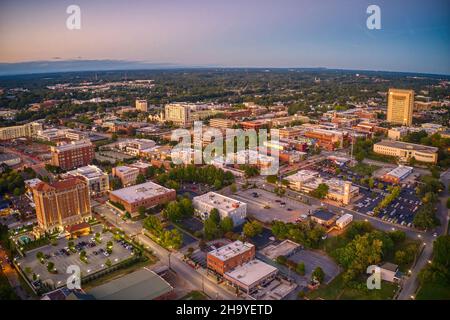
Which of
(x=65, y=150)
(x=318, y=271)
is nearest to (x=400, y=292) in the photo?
(x=318, y=271)

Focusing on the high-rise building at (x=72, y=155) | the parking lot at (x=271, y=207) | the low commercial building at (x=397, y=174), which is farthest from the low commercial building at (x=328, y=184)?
the high-rise building at (x=72, y=155)

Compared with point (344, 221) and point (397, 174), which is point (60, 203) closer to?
point (344, 221)

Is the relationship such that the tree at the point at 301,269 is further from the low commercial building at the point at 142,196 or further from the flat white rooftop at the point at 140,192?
the flat white rooftop at the point at 140,192

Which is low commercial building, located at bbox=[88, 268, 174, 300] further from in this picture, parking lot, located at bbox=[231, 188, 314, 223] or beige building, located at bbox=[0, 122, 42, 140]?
beige building, located at bbox=[0, 122, 42, 140]

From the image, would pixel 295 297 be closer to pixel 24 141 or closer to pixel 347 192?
pixel 347 192

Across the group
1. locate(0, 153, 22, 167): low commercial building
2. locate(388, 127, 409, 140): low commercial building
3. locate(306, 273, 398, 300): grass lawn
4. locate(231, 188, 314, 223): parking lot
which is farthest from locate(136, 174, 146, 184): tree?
locate(388, 127, 409, 140): low commercial building
